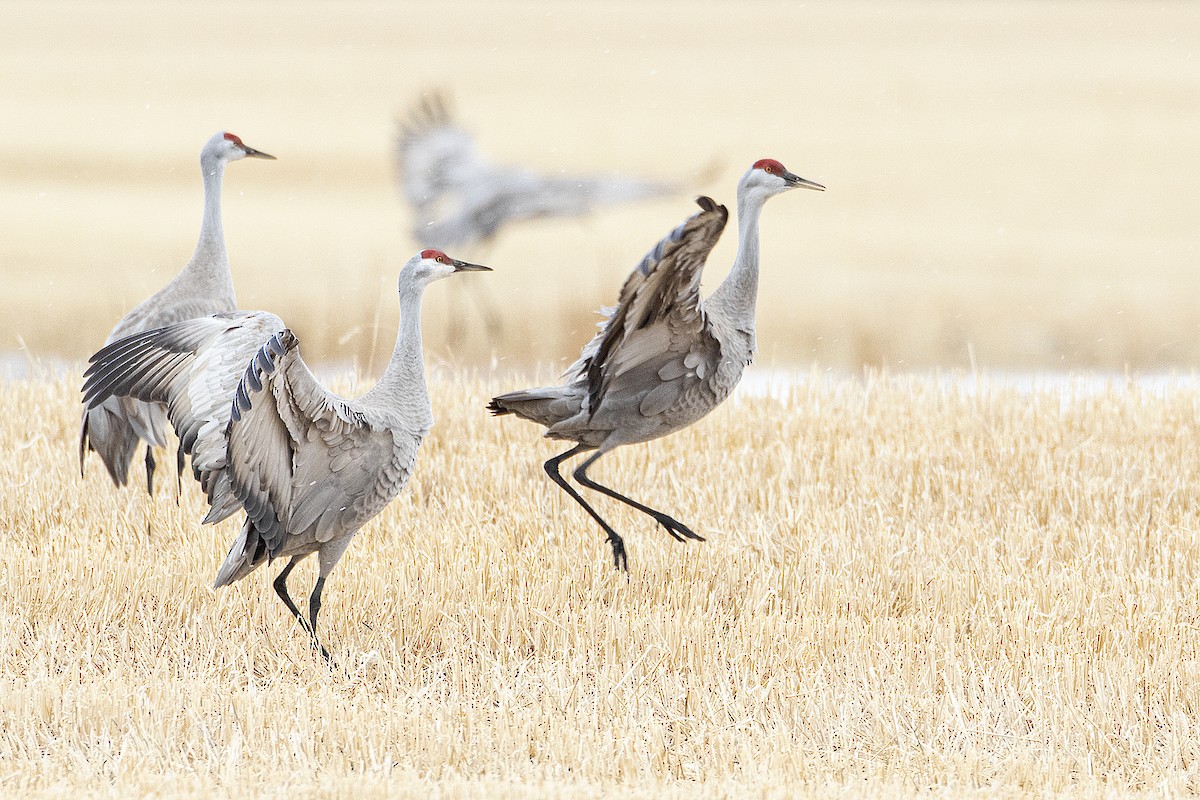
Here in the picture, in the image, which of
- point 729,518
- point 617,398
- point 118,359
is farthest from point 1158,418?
point 118,359

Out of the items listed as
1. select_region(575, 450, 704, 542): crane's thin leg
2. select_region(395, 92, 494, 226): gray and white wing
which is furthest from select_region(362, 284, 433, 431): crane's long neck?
select_region(395, 92, 494, 226): gray and white wing

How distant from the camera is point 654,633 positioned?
182 inches

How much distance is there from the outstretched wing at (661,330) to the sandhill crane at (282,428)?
1.91ft

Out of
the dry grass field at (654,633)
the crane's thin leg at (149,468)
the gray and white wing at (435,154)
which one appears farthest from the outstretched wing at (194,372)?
the gray and white wing at (435,154)

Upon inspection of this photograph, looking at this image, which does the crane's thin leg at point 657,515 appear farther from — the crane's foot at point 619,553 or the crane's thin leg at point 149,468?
the crane's thin leg at point 149,468

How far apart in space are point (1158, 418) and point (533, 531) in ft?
12.9

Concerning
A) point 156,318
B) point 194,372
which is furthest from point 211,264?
point 194,372

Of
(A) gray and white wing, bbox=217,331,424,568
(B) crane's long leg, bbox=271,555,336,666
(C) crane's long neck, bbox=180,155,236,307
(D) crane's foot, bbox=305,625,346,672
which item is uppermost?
(C) crane's long neck, bbox=180,155,236,307

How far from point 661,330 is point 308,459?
1.41m

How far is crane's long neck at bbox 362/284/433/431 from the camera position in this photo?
14.5 ft

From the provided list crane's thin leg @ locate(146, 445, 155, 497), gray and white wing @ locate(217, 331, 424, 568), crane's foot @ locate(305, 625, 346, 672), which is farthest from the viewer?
crane's thin leg @ locate(146, 445, 155, 497)

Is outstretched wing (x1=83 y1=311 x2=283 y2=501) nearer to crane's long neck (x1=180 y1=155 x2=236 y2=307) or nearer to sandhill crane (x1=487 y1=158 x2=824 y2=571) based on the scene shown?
sandhill crane (x1=487 y1=158 x2=824 y2=571)

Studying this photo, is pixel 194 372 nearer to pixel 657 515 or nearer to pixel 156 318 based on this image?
pixel 156 318

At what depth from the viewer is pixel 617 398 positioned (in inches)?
213
